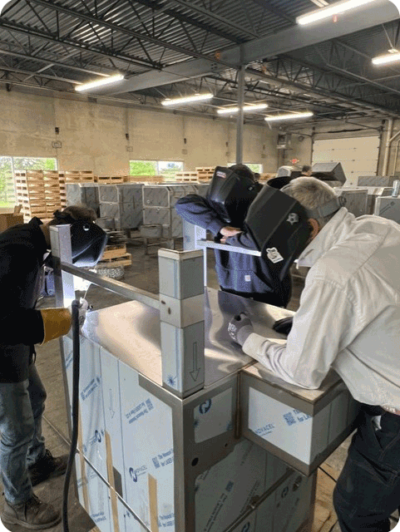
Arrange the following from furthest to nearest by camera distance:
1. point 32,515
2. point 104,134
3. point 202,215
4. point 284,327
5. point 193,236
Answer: point 104,134 → point 202,215 → point 193,236 → point 32,515 → point 284,327

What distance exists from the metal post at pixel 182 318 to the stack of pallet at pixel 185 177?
12.7 metres

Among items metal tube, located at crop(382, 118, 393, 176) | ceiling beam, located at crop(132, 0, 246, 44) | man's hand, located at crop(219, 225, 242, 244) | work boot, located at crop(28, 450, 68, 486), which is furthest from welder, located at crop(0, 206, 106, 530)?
metal tube, located at crop(382, 118, 393, 176)

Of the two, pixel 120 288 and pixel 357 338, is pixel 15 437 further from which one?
pixel 357 338

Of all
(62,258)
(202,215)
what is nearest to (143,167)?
(202,215)

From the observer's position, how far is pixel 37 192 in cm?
980

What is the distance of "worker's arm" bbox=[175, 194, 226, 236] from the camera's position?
7.48 feet

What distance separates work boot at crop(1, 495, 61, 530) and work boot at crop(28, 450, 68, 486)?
0.27 m

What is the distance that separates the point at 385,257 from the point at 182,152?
570 inches

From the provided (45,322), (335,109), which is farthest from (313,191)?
(335,109)

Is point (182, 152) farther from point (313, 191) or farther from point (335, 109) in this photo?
point (313, 191)

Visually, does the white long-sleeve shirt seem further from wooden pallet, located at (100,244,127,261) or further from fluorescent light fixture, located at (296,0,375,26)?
wooden pallet, located at (100,244,127,261)

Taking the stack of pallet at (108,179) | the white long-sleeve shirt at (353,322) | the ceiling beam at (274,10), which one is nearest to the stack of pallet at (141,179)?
the stack of pallet at (108,179)

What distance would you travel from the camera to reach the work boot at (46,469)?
2230 mm

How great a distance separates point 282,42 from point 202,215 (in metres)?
5.60
